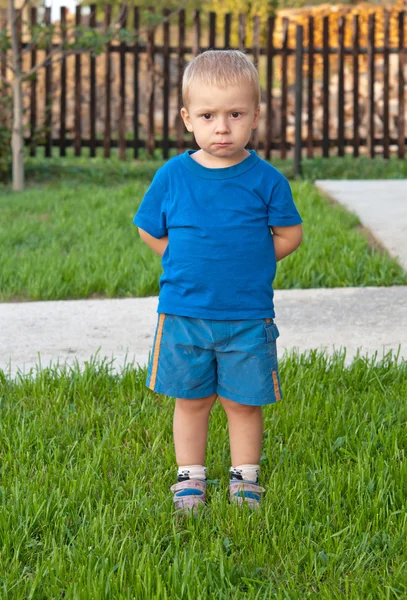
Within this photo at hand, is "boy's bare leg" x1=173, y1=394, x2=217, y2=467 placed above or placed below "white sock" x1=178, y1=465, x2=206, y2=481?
A: above

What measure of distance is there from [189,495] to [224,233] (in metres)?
0.72

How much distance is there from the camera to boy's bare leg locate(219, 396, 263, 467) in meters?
2.54

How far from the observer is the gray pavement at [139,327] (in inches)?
148

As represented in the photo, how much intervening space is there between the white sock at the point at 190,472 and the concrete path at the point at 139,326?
977mm

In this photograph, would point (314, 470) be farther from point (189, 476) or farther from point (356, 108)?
point (356, 108)

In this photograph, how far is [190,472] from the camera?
2.55 metres

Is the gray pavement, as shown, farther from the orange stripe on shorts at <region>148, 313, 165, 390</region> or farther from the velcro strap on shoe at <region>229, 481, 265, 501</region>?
the velcro strap on shoe at <region>229, 481, 265, 501</region>

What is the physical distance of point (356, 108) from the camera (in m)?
10.4

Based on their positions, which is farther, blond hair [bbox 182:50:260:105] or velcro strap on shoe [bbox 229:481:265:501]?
velcro strap on shoe [bbox 229:481:265:501]

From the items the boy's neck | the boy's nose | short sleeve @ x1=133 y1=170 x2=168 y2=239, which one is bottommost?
short sleeve @ x1=133 y1=170 x2=168 y2=239

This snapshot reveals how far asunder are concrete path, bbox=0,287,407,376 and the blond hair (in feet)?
4.68

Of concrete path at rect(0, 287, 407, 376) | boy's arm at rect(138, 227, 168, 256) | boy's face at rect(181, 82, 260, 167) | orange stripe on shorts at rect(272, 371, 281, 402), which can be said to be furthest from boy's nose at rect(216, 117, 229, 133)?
concrete path at rect(0, 287, 407, 376)

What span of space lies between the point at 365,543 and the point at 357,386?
115 centimetres

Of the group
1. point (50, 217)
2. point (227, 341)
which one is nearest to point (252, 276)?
point (227, 341)
